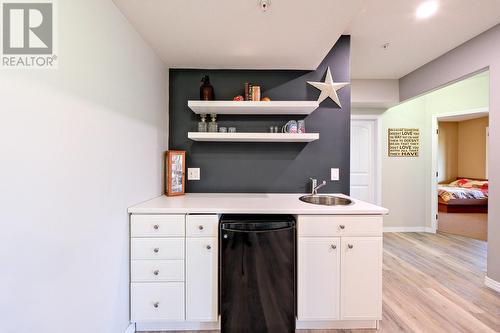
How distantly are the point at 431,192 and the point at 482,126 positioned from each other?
171 inches

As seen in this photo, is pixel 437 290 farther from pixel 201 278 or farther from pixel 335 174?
pixel 201 278

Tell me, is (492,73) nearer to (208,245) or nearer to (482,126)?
(208,245)

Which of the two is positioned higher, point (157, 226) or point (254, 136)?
point (254, 136)

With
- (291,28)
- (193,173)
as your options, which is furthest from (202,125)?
(291,28)

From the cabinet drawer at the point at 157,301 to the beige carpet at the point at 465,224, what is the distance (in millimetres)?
4898

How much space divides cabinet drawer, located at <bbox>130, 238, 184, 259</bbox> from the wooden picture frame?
1.98ft

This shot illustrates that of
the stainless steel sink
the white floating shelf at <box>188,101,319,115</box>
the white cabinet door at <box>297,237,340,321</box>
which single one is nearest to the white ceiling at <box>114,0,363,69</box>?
the white floating shelf at <box>188,101,319,115</box>

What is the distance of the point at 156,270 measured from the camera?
166 cm

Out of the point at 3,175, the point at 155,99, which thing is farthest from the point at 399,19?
the point at 3,175

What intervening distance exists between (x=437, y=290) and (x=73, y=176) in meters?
3.26

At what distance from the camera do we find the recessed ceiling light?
1865 mm

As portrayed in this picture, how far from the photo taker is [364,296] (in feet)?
5.59

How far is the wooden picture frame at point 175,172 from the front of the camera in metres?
2.19

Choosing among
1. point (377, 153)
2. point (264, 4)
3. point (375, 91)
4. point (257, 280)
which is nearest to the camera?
point (264, 4)
